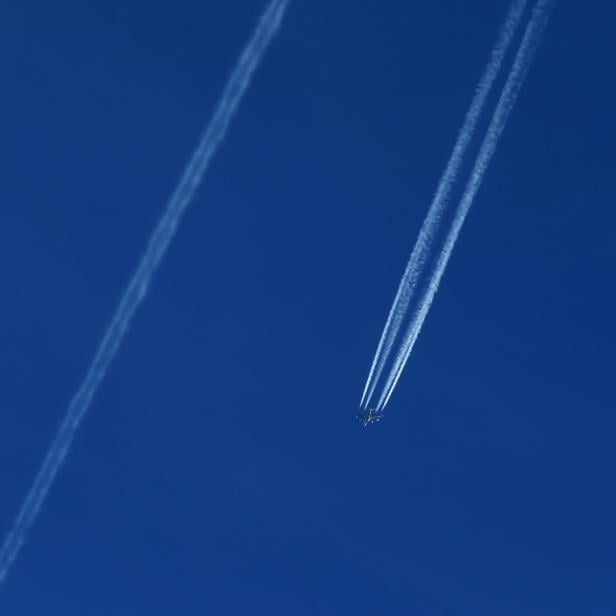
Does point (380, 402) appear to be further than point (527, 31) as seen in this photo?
Yes

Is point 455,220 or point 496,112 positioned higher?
point 496,112

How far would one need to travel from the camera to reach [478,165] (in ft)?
58.5


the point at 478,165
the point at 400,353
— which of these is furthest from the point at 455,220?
the point at 400,353

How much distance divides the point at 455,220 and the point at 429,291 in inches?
58.9

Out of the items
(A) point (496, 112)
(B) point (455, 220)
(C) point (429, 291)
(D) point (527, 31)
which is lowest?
(C) point (429, 291)

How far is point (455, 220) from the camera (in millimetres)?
17891

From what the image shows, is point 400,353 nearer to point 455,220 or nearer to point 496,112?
point 455,220

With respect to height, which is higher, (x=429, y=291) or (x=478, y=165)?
(x=478, y=165)

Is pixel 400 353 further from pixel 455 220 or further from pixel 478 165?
pixel 478 165

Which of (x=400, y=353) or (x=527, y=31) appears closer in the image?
(x=527, y=31)

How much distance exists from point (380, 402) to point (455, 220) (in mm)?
4122

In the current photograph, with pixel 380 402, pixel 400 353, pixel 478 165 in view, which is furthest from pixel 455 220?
pixel 380 402

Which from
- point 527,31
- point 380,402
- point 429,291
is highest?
point 527,31

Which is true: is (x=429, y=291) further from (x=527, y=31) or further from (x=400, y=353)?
(x=527, y=31)
